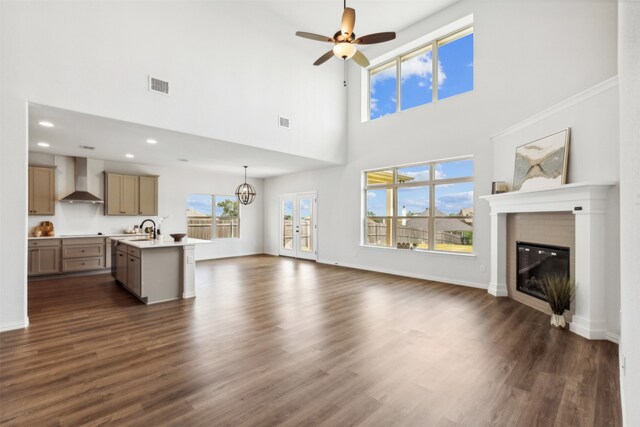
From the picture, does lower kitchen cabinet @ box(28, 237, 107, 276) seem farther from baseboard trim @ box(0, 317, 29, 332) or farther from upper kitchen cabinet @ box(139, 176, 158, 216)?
baseboard trim @ box(0, 317, 29, 332)

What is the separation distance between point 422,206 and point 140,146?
5.92m

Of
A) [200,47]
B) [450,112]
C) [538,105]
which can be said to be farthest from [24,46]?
[538,105]

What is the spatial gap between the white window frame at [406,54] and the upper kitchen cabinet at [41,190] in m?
7.24

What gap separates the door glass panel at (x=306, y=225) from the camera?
897 centimetres

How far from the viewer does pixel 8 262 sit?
3461 mm

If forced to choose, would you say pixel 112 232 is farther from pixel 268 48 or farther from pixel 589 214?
pixel 589 214

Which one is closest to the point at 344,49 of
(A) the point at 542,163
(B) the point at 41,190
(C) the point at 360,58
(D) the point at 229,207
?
(C) the point at 360,58

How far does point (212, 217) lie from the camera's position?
368 inches

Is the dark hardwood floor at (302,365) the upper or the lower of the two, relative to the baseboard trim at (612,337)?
lower

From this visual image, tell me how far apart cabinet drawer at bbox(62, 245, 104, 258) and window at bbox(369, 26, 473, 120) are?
7.17 meters

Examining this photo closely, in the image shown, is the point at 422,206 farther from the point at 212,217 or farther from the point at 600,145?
the point at 212,217

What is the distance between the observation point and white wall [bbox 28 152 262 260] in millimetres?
6727

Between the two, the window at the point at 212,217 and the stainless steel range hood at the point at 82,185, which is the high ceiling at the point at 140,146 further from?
the window at the point at 212,217

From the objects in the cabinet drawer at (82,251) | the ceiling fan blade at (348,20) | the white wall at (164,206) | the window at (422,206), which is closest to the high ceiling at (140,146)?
the white wall at (164,206)
